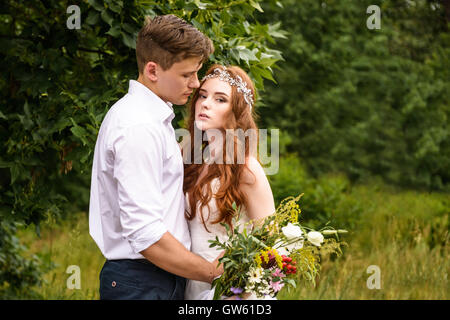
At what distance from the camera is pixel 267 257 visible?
2.20 metres

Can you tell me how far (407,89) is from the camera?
12320mm

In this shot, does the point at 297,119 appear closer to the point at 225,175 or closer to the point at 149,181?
the point at 225,175

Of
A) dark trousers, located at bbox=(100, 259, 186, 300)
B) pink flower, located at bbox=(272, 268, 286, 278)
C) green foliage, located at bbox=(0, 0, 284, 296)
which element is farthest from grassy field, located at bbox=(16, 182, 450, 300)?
pink flower, located at bbox=(272, 268, 286, 278)

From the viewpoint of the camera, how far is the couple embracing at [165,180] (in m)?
2.18

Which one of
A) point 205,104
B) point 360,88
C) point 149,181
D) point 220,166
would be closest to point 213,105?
point 205,104

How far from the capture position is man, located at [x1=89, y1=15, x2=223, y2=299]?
217 centimetres

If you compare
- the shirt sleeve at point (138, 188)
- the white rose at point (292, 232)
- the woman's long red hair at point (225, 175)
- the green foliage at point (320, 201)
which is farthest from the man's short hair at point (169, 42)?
the green foliage at point (320, 201)

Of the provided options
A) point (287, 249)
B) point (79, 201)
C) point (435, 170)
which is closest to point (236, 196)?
point (287, 249)

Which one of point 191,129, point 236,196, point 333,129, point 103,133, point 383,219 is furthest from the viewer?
point 333,129

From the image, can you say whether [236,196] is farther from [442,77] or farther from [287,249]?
[442,77]

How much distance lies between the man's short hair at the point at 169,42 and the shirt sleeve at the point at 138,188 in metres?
0.40

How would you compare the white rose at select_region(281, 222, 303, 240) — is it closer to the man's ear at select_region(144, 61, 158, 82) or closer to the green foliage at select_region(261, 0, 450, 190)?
the man's ear at select_region(144, 61, 158, 82)

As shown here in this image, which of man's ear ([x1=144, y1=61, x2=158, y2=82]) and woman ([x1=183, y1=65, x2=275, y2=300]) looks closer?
man's ear ([x1=144, y1=61, x2=158, y2=82])

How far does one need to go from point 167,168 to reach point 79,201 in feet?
26.5
